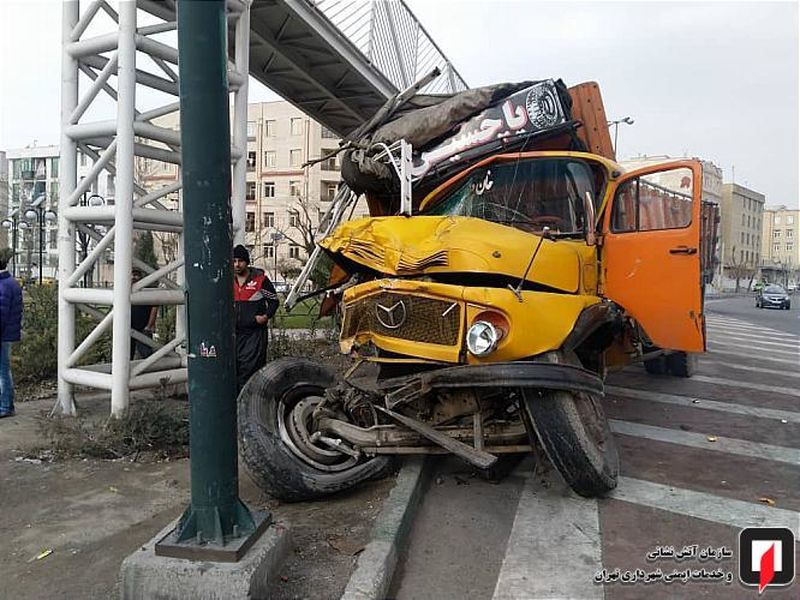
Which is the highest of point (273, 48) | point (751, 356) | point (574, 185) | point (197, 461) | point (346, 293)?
point (273, 48)

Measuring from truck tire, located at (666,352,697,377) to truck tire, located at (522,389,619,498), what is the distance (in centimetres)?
576

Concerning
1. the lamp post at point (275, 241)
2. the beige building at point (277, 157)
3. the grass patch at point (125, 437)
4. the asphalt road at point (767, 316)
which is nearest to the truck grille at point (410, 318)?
the grass patch at point (125, 437)

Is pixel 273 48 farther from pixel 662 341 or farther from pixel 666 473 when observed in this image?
pixel 666 473

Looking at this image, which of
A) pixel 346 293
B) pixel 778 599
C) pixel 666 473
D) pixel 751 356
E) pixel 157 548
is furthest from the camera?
pixel 751 356

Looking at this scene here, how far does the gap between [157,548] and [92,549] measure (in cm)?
103

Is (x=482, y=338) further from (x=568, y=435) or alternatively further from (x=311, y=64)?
(x=311, y=64)

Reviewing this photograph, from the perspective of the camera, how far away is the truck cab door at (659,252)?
5332 millimetres

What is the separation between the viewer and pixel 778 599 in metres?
3.28

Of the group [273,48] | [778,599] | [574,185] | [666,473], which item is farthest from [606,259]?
[273,48]

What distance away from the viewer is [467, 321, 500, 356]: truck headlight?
4.04 m

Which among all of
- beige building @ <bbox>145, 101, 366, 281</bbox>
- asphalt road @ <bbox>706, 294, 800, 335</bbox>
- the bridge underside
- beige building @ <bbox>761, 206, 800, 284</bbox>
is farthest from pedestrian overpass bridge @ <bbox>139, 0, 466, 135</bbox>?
beige building @ <bbox>761, 206, 800, 284</bbox>

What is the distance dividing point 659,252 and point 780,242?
130369 millimetres

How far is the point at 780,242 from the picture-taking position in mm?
116062

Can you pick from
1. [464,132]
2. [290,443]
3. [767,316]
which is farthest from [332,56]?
[767,316]
